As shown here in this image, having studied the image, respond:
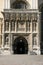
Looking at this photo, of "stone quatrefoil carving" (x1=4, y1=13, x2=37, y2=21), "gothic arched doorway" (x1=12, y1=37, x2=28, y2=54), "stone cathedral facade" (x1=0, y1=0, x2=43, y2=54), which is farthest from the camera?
"gothic arched doorway" (x1=12, y1=37, x2=28, y2=54)

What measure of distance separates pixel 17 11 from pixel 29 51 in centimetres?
594

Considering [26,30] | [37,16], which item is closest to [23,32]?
[26,30]

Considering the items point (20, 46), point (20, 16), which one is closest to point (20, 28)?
point (20, 16)

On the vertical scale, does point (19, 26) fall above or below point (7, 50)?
above

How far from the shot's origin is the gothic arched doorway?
4073 centimetres

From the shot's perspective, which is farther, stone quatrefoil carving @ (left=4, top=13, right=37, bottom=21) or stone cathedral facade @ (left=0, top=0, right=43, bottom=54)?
stone quatrefoil carving @ (left=4, top=13, right=37, bottom=21)

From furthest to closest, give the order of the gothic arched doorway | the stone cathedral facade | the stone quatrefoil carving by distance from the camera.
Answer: the gothic arched doorway
the stone quatrefoil carving
the stone cathedral facade

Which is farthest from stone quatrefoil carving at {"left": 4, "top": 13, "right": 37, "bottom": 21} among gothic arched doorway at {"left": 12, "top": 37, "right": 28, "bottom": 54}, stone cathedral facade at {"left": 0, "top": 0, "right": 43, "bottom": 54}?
gothic arched doorway at {"left": 12, "top": 37, "right": 28, "bottom": 54}

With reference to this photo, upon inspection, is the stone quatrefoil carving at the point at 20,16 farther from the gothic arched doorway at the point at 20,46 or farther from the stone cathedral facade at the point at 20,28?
the gothic arched doorway at the point at 20,46

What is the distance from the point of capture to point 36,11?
3994cm

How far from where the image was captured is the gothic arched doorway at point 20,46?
4073cm

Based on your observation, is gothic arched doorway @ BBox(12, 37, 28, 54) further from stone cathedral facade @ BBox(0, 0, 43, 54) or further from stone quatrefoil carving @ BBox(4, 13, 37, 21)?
stone quatrefoil carving @ BBox(4, 13, 37, 21)

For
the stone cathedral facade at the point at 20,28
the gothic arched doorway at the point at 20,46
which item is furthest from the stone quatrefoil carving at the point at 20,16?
the gothic arched doorway at the point at 20,46

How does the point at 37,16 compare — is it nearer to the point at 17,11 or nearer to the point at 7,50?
the point at 17,11
